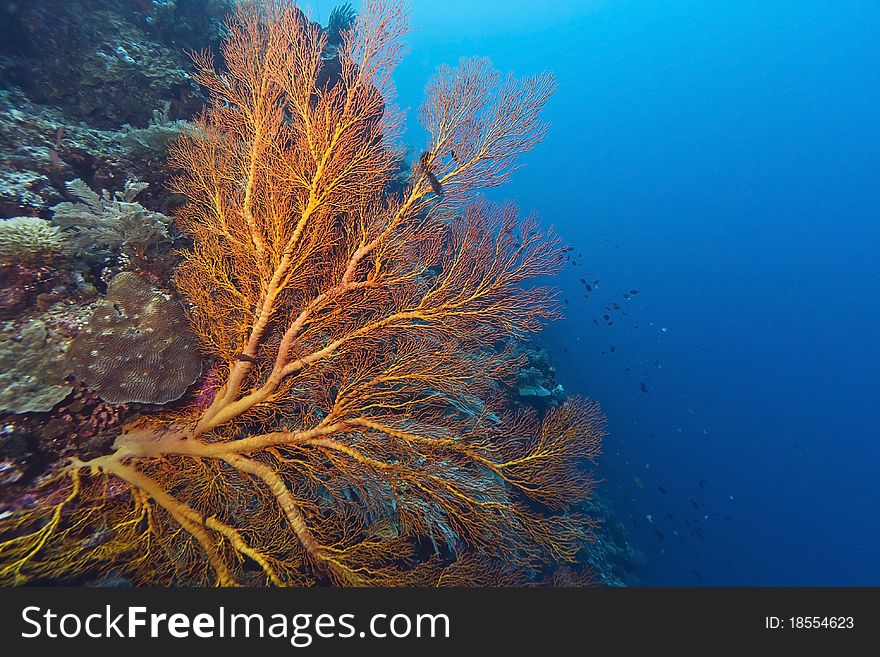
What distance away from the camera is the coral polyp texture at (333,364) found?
2.85m

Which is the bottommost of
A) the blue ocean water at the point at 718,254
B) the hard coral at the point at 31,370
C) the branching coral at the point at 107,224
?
the hard coral at the point at 31,370

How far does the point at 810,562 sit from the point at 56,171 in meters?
54.8

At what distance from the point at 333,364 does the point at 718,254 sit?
10059 centimetres

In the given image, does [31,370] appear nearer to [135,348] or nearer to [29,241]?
[135,348]

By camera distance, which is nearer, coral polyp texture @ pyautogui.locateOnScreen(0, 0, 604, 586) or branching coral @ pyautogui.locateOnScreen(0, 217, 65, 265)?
coral polyp texture @ pyautogui.locateOnScreen(0, 0, 604, 586)

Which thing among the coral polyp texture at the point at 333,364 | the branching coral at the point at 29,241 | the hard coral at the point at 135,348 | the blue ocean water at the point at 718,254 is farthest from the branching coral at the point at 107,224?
the blue ocean water at the point at 718,254

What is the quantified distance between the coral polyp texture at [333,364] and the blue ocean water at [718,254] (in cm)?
1511

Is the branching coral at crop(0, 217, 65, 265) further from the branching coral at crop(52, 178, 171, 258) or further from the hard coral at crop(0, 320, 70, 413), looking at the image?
the hard coral at crop(0, 320, 70, 413)

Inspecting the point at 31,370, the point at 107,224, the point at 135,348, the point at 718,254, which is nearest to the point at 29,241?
Result: the point at 107,224

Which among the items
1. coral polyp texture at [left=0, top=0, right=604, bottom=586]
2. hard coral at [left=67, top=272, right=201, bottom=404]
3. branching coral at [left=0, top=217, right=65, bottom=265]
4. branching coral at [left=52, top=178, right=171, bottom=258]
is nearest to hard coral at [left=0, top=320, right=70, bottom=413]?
hard coral at [left=67, top=272, right=201, bottom=404]

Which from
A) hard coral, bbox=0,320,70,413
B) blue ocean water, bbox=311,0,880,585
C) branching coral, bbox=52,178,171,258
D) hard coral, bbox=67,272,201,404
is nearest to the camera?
hard coral, bbox=0,320,70,413

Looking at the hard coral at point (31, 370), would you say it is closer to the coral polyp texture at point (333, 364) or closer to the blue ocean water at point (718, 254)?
the coral polyp texture at point (333, 364)

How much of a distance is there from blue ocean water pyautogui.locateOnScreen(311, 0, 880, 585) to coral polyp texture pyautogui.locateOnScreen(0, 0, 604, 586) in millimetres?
15106

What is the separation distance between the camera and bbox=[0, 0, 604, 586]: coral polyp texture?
2.85 m
